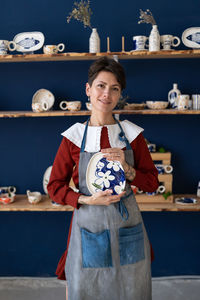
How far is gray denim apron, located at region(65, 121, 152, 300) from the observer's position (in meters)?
1.39

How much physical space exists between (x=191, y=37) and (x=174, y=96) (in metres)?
0.41

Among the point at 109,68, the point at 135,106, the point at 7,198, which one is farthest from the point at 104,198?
the point at 7,198

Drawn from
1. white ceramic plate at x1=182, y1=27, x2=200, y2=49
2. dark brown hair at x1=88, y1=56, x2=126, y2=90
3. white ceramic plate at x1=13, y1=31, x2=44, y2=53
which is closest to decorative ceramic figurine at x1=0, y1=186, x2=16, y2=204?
white ceramic plate at x1=13, y1=31, x2=44, y2=53

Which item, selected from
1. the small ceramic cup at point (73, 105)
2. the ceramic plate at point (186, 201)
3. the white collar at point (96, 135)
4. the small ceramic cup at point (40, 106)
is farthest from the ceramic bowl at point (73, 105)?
the ceramic plate at point (186, 201)

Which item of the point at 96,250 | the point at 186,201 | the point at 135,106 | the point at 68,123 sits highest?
the point at 135,106

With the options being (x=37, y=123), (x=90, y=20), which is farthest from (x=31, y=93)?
(x=90, y=20)

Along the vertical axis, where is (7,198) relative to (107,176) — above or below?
below

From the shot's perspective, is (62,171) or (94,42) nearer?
(62,171)

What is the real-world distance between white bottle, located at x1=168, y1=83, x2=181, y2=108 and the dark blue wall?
0.10 meters

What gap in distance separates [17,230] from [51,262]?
0.39 m

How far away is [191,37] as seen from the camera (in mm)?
2154

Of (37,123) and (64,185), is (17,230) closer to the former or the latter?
(37,123)

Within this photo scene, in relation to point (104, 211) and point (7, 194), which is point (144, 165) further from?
point (7, 194)

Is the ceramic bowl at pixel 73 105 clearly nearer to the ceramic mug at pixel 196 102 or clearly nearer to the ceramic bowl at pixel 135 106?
the ceramic bowl at pixel 135 106
